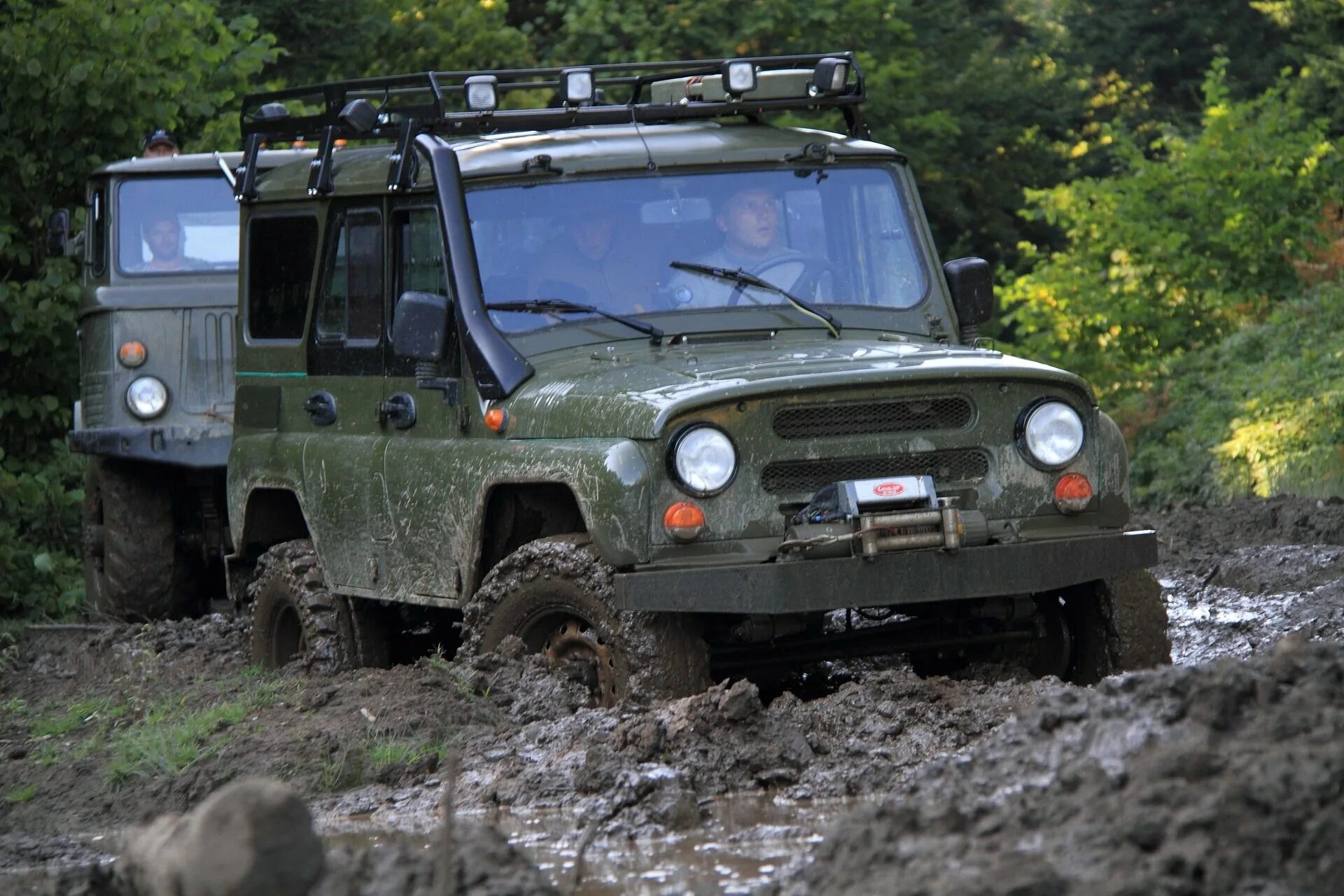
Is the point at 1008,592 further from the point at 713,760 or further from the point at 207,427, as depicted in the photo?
the point at 207,427

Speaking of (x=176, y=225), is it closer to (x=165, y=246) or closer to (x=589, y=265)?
(x=165, y=246)

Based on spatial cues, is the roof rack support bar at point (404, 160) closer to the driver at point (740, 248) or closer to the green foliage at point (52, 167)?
Answer: the driver at point (740, 248)

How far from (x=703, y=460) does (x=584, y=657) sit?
80 centimetres

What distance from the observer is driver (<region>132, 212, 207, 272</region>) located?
1207cm

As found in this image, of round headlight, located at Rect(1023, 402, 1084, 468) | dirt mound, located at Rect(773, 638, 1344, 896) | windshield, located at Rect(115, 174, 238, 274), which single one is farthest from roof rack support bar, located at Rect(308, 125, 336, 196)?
dirt mound, located at Rect(773, 638, 1344, 896)

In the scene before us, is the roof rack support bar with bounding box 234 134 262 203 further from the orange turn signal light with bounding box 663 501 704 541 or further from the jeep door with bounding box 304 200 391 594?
the orange turn signal light with bounding box 663 501 704 541

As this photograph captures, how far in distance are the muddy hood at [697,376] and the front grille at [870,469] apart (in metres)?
0.24

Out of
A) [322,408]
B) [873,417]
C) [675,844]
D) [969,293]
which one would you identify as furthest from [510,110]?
[675,844]

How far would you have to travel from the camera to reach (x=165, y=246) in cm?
1212

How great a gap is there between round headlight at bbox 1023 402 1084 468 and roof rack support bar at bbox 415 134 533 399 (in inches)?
64.7

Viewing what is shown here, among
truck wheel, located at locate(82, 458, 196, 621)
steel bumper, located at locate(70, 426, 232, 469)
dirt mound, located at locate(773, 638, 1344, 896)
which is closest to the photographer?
dirt mound, located at locate(773, 638, 1344, 896)

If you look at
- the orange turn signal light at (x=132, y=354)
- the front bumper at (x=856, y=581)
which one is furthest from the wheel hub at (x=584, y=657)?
the orange turn signal light at (x=132, y=354)

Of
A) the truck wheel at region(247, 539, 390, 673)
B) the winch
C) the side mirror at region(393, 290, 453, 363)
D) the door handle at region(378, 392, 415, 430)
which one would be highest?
the side mirror at region(393, 290, 453, 363)

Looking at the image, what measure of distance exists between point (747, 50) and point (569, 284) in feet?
66.0
